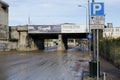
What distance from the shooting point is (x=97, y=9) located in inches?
597

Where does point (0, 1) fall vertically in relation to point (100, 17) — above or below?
above

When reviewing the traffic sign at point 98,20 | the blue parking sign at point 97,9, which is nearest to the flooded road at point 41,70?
the traffic sign at point 98,20

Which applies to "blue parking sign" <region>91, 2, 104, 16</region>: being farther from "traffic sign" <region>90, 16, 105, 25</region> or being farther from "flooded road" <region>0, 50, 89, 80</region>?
"flooded road" <region>0, 50, 89, 80</region>

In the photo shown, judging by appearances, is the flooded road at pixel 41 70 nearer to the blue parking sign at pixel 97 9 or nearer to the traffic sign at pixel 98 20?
the traffic sign at pixel 98 20

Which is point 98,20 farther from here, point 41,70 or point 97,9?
point 41,70

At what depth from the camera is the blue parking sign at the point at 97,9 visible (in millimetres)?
15023

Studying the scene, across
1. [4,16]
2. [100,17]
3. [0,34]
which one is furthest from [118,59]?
[4,16]

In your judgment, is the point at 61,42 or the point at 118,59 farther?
the point at 61,42

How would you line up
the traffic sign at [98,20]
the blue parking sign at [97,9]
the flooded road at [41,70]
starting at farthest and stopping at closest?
1. the flooded road at [41,70]
2. the blue parking sign at [97,9]
3. the traffic sign at [98,20]

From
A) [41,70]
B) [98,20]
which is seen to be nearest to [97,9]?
[98,20]

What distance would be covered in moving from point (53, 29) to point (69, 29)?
165 inches

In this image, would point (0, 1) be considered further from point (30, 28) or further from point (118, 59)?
point (118, 59)

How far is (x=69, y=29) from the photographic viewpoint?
283 feet

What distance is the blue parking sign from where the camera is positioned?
49.3 ft
